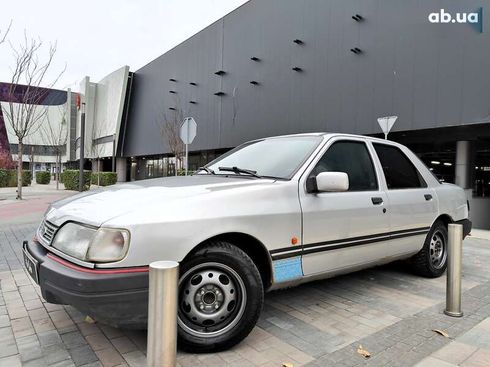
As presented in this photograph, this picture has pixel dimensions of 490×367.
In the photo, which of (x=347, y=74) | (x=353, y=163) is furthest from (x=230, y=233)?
(x=347, y=74)

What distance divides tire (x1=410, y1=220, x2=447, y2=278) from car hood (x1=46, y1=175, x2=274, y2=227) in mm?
2590

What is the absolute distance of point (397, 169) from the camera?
4.28 meters

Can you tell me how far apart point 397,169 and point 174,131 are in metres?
21.5

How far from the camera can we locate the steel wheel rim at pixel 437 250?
4656 millimetres

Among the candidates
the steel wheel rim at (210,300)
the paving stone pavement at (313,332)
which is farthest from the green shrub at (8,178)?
the steel wheel rim at (210,300)

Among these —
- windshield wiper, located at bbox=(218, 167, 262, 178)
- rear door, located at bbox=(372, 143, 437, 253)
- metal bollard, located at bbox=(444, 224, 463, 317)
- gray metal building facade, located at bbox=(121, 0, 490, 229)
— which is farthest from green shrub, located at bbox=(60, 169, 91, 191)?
metal bollard, located at bbox=(444, 224, 463, 317)

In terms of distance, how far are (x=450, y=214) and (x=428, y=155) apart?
45.0 ft

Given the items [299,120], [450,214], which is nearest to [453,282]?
[450,214]

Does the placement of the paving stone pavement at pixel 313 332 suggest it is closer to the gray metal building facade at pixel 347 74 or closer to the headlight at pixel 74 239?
the headlight at pixel 74 239

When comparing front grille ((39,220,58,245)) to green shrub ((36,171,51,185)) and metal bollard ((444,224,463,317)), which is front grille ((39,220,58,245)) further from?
green shrub ((36,171,51,185))

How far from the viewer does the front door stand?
3.14m

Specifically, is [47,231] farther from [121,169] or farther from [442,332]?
[121,169]

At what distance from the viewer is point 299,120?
15898 mm

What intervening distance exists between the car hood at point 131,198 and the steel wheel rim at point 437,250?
2.76 m
